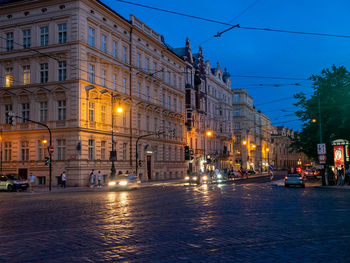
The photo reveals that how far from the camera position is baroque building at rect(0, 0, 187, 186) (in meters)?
39.4

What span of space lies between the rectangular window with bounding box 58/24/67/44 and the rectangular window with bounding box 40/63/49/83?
2926 millimetres

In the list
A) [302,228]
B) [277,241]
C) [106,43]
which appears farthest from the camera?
[106,43]

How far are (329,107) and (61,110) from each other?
2817 centimetres

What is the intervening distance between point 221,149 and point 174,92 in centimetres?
2770

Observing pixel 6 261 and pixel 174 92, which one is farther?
pixel 174 92

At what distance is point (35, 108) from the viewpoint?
41125 mm

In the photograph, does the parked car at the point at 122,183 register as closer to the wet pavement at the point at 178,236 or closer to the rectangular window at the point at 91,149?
the rectangular window at the point at 91,149

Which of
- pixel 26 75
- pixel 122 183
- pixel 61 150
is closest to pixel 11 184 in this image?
pixel 61 150

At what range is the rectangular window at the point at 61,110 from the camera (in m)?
40.1

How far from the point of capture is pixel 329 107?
4203 cm

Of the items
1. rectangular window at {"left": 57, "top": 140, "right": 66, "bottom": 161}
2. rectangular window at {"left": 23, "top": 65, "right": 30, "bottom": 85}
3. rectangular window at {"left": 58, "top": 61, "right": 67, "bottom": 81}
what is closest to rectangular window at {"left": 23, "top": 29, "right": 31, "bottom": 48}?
rectangular window at {"left": 23, "top": 65, "right": 30, "bottom": 85}

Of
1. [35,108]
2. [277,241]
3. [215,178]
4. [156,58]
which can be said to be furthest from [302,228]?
[156,58]

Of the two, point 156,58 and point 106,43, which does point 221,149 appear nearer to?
point 156,58

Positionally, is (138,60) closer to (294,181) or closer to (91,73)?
(91,73)
